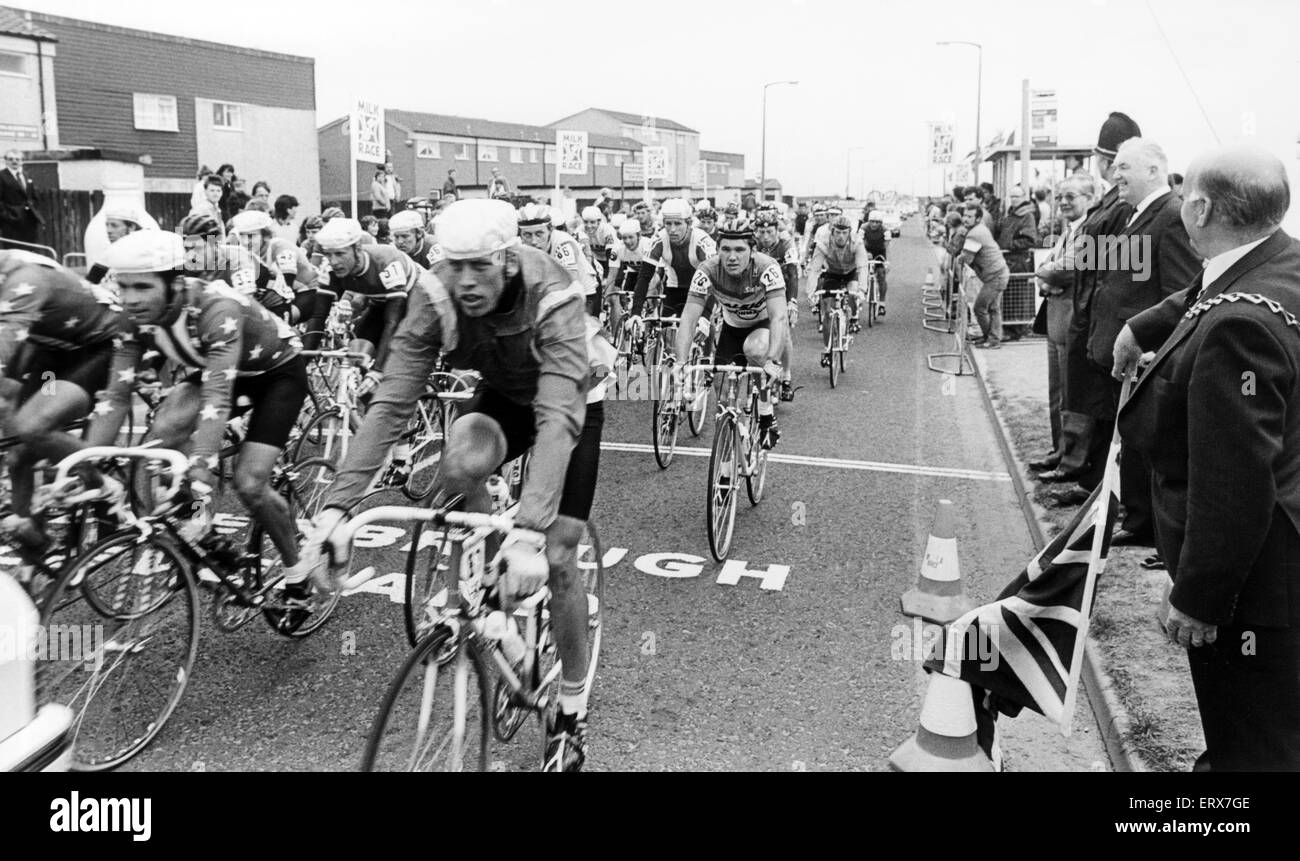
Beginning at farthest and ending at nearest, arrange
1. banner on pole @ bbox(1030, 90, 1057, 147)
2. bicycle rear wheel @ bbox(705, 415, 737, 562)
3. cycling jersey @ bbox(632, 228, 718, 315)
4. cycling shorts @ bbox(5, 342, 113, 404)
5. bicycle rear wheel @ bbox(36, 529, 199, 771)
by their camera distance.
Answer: banner on pole @ bbox(1030, 90, 1057, 147) < cycling jersey @ bbox(632, 228, 718, 315) < bicycle rear wheel @ bbox(705, 415, 737, 562) < cycling shorts @ bbox(5, 342, 113, 404) < bicycle rear wheel @ bbox(36, 529, 199, 771)

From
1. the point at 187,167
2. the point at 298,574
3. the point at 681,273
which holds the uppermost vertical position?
the point at 187,167

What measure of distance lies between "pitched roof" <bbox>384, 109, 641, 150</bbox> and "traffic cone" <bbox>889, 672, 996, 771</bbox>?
68725 mm

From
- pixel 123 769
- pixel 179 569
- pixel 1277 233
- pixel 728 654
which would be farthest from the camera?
pixel 728 654

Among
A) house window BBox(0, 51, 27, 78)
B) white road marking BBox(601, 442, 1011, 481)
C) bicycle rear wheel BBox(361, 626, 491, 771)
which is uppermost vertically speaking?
house window BBox(0, 51, 27, 78)

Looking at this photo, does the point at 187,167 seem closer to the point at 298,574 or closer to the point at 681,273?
the point at 681,273

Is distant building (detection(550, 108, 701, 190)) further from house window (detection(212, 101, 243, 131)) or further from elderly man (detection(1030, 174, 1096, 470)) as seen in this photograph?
elderly man (detection(1030, 174, 1096, 470))

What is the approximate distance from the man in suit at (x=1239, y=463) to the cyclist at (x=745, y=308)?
4.72m

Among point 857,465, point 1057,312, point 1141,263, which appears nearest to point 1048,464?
point 1057,312

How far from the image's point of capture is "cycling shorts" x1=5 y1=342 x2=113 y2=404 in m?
5.86

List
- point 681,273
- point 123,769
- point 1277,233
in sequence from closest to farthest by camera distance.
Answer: point 1277,233 → point 123,769 → point 681,273

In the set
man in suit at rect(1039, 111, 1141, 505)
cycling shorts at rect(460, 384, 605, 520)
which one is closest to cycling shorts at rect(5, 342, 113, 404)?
cycling shorts at rect(460, 384, 605, 520)

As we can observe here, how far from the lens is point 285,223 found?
1480 cm
